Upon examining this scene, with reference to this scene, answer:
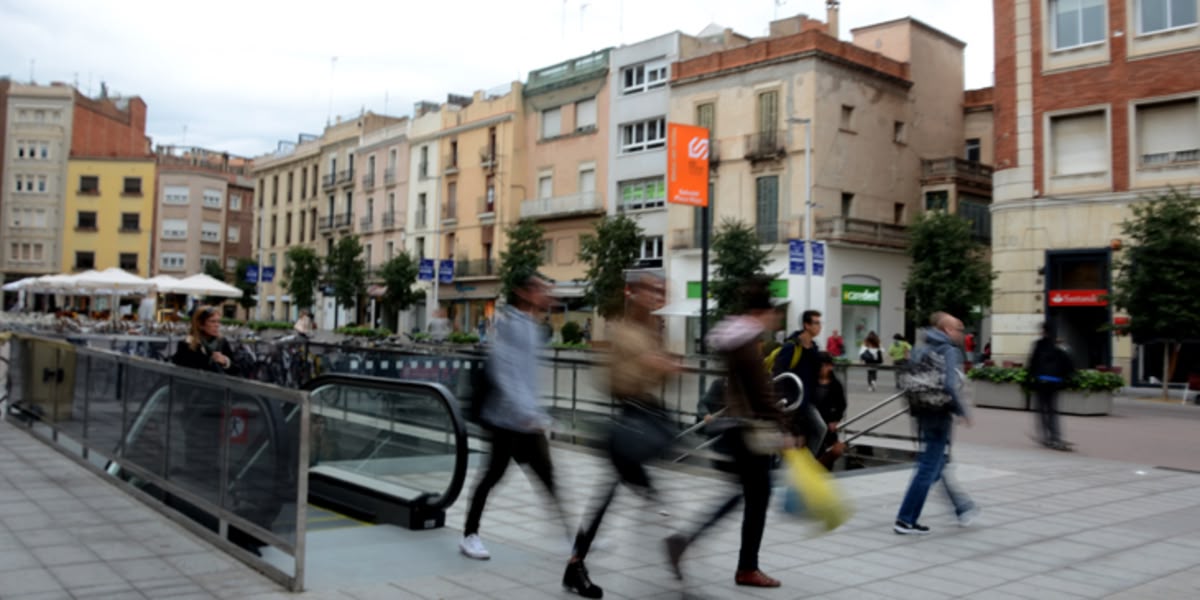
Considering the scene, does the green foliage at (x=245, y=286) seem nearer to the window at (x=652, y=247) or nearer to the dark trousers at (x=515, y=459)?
the window at (x=652, y=247)

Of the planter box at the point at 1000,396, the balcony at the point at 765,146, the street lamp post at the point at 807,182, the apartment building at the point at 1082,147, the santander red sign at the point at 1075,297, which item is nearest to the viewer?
A: the planter box at the point at 1000,396

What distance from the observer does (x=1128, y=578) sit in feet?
20.7

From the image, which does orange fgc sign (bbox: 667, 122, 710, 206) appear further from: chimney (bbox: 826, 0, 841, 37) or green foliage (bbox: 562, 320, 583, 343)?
chimney (bbox: 826, 0, 841, 37)

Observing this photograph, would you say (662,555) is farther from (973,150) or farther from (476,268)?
(476,268)

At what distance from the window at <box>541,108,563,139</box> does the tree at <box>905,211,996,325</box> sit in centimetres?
2226

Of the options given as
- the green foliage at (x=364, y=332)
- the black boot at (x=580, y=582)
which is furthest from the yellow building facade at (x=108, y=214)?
the black boot at (x=580, y=582)

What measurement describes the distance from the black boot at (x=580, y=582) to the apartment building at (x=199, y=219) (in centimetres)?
8278

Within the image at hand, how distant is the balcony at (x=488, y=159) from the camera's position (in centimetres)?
5429

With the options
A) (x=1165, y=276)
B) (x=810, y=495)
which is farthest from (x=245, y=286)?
(x=810, y=495)

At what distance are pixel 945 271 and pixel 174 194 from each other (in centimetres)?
7102

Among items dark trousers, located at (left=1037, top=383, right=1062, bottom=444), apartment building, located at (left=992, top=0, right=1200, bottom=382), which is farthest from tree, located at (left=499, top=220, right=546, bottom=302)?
dark trousers, located at (left=1037, top=383, right=1062, bottom=444)

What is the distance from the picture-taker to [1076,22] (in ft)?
95.5

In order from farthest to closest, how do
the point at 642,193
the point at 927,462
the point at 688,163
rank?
1. the point at 642,193
2. the point at 688,163
3. the point at 927,462

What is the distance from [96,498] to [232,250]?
8581cm
